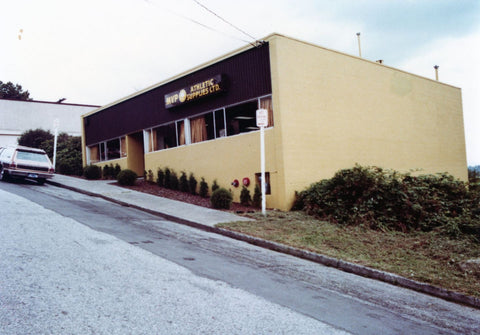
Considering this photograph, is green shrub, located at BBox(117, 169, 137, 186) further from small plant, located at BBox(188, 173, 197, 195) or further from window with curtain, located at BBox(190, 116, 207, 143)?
window with curtain, located at BBox(190, 116, 207, 143)

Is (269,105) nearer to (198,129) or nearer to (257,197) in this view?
(257,197)

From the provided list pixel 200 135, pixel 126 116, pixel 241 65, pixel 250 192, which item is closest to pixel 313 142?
pixel 250 192

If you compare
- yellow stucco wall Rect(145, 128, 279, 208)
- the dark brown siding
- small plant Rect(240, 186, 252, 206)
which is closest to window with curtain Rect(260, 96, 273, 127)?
the dark brown siding

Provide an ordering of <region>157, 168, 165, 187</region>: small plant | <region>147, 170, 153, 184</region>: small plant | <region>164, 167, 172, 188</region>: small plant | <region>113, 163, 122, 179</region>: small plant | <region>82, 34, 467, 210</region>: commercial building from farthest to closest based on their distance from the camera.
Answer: <region>113, 163, 122, 179</region>: small plant
<region>147, 170, 153, 184</region>: small plant
<region>157, 168, 165, 187</region>: small plant
<region>164, 167, 172, 188</region>: small plant
<region>82, 34, 467, 210</region>: commercial building

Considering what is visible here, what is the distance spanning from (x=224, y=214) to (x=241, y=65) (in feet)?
20.3

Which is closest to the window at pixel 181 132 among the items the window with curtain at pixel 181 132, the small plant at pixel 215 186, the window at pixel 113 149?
the window with curtain at pixel 181 132

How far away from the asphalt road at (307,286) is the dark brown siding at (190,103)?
7.14 m

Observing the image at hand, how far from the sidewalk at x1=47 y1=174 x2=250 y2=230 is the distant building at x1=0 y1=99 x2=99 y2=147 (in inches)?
944

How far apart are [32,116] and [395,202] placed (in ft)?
131

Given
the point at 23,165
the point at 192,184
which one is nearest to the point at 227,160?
the point at 192,184

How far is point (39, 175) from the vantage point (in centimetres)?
1833

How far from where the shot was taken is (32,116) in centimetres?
4028

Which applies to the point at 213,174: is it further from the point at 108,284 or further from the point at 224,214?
the point at 108,284

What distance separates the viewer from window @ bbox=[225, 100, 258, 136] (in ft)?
49.4
